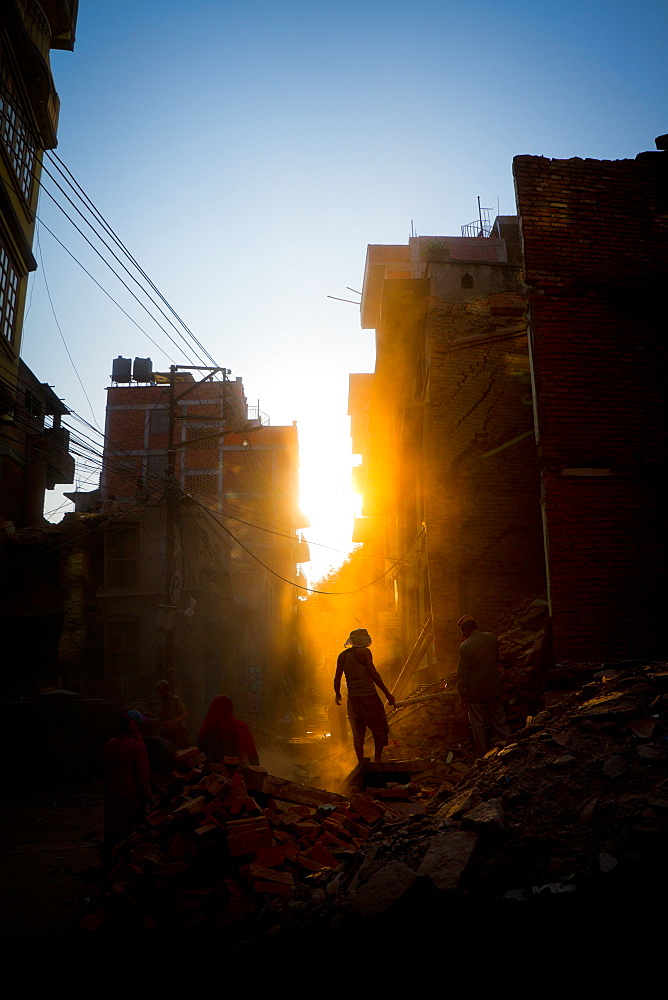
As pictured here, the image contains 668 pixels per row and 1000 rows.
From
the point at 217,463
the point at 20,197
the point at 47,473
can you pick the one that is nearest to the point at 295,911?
the point at 20,197

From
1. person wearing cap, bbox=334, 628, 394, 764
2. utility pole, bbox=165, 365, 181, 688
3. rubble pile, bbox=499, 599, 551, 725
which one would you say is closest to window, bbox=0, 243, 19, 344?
utility pole, bbox=165, 365, 181, 688

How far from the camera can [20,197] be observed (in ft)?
54.3

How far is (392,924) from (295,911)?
0.87 meters

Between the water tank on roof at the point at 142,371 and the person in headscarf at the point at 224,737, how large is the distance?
40346 mm

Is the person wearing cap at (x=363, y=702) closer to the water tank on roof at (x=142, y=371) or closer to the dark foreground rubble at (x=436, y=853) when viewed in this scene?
the dark foreground rubble at (x=436, y=853)

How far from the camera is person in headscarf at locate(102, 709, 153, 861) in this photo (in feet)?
20.6

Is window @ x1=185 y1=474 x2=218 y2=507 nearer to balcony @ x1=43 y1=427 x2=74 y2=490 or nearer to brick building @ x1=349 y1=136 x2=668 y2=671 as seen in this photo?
balcony @ x1=43 y1=427 x2=74 y2=490

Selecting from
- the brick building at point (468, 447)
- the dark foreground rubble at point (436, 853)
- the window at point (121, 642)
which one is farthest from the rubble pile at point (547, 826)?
the window at point (121, 642)

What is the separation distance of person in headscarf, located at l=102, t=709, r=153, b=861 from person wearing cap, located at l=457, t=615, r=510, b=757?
12.5 feet

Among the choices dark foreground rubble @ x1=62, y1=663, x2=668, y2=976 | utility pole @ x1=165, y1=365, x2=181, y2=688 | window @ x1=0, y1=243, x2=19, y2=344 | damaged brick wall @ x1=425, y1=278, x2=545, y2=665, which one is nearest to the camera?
dark foreground rubble @ x1=62, y1=663, x2=668, y2=976

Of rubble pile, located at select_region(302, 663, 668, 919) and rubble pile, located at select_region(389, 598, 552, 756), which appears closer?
rubble pile, located at select_region(302, 663, 668, 919)

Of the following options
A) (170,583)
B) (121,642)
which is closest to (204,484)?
(121,642)

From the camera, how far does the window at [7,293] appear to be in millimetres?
16438

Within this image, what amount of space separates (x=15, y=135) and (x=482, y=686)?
673 inches
